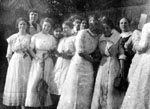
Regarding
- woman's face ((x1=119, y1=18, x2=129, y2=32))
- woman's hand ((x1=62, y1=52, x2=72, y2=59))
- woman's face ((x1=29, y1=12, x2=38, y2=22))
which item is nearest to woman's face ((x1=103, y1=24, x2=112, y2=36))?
woman's face ((x1=119, y1=18, x2=129, y2=32))

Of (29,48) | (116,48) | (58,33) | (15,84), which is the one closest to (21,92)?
(15,84)

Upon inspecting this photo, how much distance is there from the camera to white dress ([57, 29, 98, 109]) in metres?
4.83

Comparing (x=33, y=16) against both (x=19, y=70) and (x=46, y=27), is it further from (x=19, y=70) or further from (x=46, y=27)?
(x=19, y=70)

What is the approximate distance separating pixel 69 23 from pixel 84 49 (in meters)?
0.82

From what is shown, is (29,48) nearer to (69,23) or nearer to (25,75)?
(25,75)

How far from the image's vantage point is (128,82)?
4582 millimetres

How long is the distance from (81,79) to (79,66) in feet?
0.67

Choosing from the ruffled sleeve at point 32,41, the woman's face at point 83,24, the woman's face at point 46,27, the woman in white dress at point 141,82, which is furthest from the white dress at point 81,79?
the ruffled sleeve at point 32,41

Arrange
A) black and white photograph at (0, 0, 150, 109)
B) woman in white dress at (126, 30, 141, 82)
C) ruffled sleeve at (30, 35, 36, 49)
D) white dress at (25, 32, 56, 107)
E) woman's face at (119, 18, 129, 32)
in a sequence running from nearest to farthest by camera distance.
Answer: woman in white dress at (126, 30, 141, 82) → black and white photograph at (0, 0, 150, 109) → woman's face at (119, 18, 129, 32) → white dress at (25, 32, 56, 107) → ruffled sleeve at (30, 35, 36, 49)

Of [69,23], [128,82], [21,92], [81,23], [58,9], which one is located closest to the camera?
[128,82]

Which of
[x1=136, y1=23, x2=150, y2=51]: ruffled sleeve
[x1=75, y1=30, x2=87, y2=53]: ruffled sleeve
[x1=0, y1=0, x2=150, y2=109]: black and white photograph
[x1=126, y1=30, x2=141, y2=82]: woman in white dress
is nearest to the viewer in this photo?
[x1=136, y1=23, x2=150, y2=51]: ruffled sleeve

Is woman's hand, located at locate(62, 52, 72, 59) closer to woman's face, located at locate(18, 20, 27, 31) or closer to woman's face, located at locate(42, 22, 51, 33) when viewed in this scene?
woman's face, located at locate(42, 22, 51, 33)

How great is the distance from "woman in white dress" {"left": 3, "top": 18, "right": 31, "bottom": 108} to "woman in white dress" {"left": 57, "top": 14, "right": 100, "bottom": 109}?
114cm

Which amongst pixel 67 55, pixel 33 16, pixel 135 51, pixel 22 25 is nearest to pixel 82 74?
pixel 67 55
